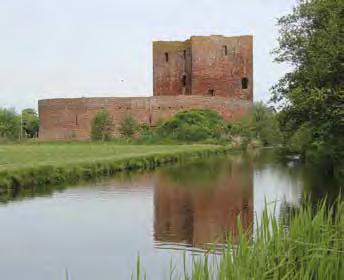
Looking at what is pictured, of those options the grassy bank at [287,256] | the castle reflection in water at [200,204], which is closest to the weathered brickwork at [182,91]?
the castle reflection in water at [200,204]

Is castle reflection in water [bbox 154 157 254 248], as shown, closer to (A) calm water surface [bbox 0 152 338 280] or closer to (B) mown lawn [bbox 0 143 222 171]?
(A) calm water surface [bbox 0 152 338 280]

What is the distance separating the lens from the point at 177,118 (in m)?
35.5

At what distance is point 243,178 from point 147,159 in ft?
14.3

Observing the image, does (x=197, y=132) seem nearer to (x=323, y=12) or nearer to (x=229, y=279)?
(x=323, y=12)

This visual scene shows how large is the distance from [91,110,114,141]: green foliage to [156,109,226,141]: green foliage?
2958 millimetres

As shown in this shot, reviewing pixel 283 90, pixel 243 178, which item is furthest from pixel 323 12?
pixel 243 178

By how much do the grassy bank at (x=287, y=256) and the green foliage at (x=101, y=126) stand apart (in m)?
31.3

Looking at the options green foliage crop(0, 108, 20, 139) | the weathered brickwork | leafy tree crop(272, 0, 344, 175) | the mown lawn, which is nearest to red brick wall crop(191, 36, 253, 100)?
the weathered brickwork

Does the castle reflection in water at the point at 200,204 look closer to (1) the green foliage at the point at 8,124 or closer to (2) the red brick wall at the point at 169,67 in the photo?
(2) the red brick wall at the point at 169,67

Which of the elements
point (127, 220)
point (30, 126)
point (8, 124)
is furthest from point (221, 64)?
point (127, 220)

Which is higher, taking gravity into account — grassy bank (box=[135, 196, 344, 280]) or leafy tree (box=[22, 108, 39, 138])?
leafy tree (box=[22, 108, 39, 138])

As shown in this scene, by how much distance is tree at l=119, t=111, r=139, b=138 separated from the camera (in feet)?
117

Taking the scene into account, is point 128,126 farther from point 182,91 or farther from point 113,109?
point 182,91

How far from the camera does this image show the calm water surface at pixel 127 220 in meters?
6.84
